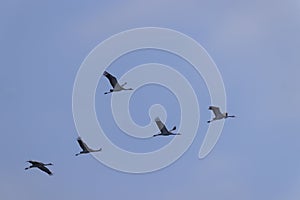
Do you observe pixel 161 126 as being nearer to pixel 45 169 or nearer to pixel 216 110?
pixel 216 110

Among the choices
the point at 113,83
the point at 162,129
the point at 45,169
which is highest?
the point at 113,83

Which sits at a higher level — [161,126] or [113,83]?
[113,83]

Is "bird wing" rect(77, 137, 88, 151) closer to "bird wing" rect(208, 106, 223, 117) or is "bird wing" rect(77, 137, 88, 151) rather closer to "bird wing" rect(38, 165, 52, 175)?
"bird wing" rect(38, 165, 52, 175)

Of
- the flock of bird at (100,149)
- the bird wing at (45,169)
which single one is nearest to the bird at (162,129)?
the flock of bird at (100,149)

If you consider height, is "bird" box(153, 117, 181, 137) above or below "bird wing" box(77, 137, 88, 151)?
above

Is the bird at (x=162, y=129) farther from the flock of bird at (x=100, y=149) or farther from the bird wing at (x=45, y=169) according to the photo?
the bird wing at (x=45, y=169)

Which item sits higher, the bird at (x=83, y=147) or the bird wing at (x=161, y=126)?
the bird wing at (x=161, y=126)

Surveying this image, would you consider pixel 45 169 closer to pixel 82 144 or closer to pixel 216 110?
pixel 82 144

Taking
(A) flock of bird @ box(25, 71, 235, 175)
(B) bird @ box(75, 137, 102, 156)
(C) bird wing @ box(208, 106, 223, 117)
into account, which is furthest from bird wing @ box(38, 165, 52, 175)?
(C) bird wing @ box(208, 106, 223, 117)

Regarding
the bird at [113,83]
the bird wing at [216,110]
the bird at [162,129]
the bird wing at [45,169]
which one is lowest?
the bird wing at [45,169]

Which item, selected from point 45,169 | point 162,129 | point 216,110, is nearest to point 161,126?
point 162,129

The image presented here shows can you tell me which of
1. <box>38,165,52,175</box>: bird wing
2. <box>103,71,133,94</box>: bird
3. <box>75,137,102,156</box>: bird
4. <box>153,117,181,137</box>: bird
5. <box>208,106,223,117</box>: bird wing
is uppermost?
<box>103,71,133,94</box>: bird

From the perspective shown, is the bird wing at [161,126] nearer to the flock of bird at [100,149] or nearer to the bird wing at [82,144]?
the flock of bird at [100,149]

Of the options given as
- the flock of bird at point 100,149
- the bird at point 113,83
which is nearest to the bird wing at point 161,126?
the flock of bird at point 100,149
